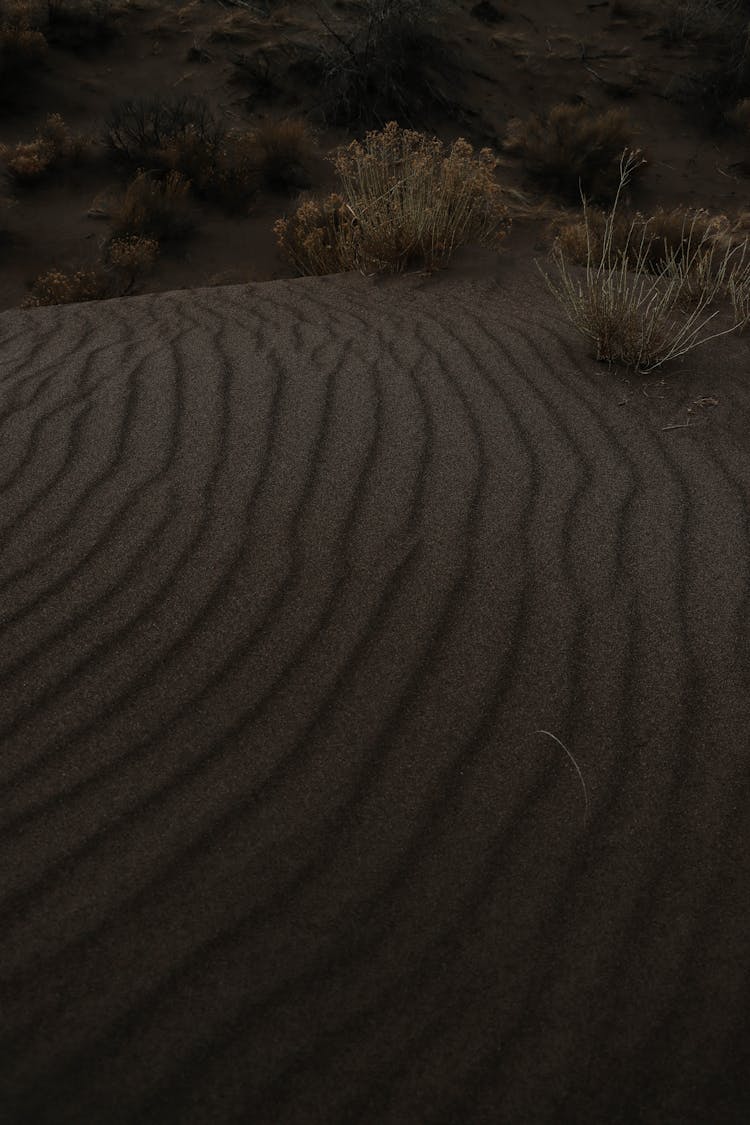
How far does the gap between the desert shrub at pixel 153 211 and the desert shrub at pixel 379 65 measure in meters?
2.35

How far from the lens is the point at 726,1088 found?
150 centimetres

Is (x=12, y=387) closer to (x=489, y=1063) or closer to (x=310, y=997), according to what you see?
(x=310, y=997)

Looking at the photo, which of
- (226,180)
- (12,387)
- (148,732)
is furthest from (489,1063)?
(226,180)

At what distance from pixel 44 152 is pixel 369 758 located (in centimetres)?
718

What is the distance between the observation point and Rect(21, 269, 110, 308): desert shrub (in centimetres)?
554

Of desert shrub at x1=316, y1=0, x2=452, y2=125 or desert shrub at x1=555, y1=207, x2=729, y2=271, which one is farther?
desert shrub at x1=316, y1=0, x2=452, y2=125

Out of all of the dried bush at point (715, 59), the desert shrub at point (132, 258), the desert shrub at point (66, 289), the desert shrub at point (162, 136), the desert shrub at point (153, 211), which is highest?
the dried bush at point (715, 59)

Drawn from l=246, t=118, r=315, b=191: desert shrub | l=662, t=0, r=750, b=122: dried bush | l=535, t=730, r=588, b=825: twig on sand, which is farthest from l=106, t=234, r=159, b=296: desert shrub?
l=662, t=0, r=750, b=122: dried bush

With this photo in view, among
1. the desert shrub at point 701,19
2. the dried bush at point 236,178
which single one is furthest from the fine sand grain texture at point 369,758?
the desert shrub at point 701,19

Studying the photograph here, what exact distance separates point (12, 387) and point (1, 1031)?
104 inches

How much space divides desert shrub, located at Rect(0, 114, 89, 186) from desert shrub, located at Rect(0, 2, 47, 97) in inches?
34.5

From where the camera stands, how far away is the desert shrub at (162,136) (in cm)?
714

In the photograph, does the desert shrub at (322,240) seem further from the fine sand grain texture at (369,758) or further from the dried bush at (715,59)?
the dried bush at (715,59)

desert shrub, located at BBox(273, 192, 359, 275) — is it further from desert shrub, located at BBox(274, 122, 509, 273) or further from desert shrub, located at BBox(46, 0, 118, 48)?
desert shrub, located at BBox(46, 0, 118, 48)
